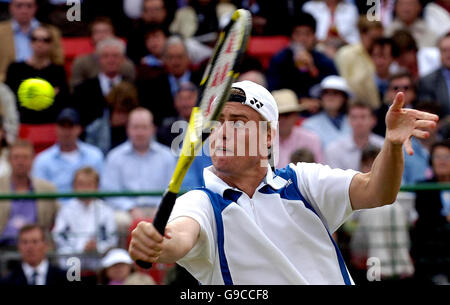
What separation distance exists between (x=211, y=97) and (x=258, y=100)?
375mm

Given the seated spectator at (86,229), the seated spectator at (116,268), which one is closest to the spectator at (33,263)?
the seated spectator at (86,229)

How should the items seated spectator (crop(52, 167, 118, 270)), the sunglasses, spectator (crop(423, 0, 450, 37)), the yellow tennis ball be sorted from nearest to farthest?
seated spectator (crop(52, 167, 118, 270)), the yellow tennis ball, the sunglasses, spectator (crop(423, 0, 450, 37))

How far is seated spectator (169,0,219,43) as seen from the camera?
470 inches

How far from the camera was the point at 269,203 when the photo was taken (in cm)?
475

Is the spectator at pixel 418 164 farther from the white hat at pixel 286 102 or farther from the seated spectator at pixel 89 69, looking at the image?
the seated spectator at pixel 89 69

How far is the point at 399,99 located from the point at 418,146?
17.6 feet

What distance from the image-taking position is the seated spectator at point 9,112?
391 inches

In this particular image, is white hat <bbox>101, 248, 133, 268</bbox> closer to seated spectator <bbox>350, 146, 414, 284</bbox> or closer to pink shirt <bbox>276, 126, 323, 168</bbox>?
seated spectator <bbox>350, 146, 414, 284</bbox>

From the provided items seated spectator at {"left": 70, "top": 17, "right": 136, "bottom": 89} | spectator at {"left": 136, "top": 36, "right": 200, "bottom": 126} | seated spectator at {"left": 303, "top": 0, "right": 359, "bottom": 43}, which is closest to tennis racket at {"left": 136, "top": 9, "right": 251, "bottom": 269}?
spectator at {"left": 136, "top": 36, "right": 200, "bottom": 126}

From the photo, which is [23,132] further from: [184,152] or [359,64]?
[184,152]

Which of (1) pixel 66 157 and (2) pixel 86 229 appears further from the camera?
(1) pixel 66 157

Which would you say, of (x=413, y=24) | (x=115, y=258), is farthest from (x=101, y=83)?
(x=413, y=24)

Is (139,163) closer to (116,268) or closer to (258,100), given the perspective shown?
(116,268)

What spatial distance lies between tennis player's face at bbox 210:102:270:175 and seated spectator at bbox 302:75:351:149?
5.33 metres
